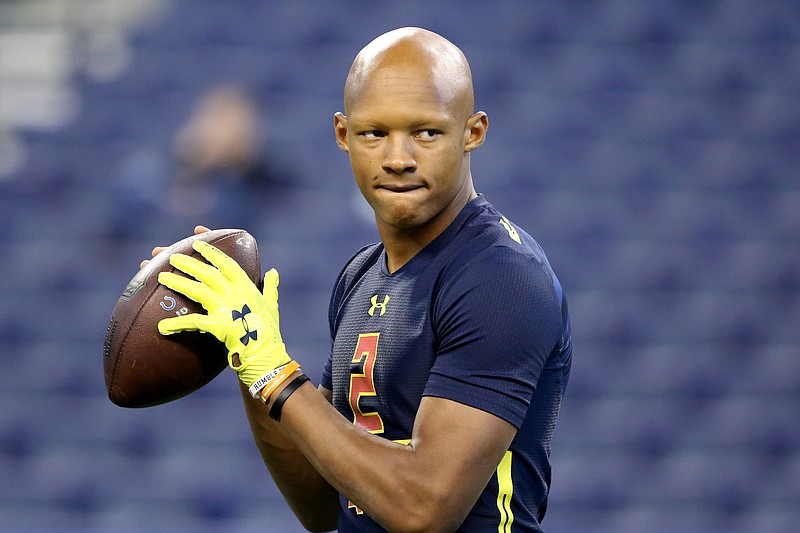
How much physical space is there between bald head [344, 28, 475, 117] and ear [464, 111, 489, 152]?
0.07 feet

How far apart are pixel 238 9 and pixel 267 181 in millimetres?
1204

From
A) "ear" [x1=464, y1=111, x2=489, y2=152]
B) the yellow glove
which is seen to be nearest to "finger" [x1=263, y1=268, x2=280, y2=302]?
the yellow glove

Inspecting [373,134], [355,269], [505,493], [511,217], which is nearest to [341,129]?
[373,134]

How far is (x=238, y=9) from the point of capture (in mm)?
6391

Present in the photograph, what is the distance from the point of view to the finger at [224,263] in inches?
72.1

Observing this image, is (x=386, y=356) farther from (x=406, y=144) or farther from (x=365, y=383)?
(x=406, y=144)

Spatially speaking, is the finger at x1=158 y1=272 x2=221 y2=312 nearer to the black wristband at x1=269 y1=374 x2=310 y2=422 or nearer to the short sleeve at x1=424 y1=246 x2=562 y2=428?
the black wristband at x1=269 y1=374 x2=310 y2=422

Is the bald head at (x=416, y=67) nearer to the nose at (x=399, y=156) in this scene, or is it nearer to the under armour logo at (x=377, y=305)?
the nose at (x=399, y=156)

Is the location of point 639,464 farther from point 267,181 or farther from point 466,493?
point 466,493

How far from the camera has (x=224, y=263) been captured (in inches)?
72.4

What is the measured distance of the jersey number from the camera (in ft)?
6.05

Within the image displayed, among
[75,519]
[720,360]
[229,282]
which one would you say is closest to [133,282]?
[229,282]

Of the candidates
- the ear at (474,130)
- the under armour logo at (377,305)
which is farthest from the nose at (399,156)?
the under armour logo at (377,305)

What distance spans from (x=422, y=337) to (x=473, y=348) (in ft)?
0.35
